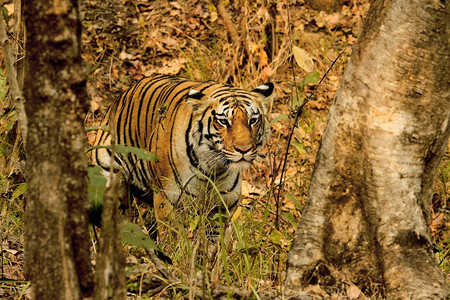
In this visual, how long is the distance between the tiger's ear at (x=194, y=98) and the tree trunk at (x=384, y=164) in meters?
1.78

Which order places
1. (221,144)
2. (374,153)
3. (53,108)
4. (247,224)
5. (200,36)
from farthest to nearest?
(200,36), (221,144), (247,224), (374,153), (53,108)

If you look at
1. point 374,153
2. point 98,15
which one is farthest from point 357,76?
point 98,15

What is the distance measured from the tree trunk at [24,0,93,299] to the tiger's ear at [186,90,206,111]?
2749 mm

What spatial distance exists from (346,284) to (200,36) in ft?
18.2

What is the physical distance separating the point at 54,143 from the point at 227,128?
2.76 m

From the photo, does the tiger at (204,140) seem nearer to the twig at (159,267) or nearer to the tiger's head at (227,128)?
the tiger's head at (227,128)

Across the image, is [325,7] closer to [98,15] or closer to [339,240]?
[98,15]

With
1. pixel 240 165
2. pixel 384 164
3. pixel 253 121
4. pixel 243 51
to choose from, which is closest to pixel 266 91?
pixel 253 121

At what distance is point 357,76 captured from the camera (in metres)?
2.97

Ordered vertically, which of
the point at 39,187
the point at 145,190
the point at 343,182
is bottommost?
the point at 145,190

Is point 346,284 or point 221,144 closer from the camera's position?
point 346,284

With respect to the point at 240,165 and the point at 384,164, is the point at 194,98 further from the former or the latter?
the point at 384,164

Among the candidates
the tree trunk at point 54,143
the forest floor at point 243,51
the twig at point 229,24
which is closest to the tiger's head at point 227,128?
the forest floor at point 243,51

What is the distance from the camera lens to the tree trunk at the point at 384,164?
2.85 meters
